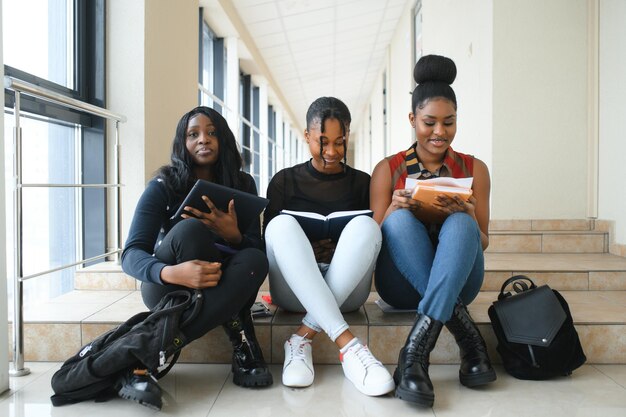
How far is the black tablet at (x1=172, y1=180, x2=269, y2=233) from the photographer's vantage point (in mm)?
1540

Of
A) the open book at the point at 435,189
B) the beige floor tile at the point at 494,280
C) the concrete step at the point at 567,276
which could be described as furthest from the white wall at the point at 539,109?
the open book at the point at 435,189

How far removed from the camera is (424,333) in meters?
1.53

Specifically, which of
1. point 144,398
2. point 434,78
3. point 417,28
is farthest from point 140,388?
point 417,28

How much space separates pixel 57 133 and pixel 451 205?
6.26 ft

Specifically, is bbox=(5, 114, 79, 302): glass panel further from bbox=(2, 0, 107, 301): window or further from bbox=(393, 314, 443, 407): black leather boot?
bbox=(393, 314, 443, 407): black leather boot

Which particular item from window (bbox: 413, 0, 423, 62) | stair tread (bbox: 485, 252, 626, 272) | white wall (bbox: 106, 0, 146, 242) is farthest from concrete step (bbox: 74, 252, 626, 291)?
window (bbox: 413, 0, 423, 62)

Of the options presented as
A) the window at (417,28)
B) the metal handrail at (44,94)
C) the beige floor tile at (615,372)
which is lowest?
the beige floor tile at (615,372)

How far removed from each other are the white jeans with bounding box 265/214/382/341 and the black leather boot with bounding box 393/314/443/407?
0.22m

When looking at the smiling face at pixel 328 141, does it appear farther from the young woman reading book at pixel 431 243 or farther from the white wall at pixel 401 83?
the white wall at pixel 401 83

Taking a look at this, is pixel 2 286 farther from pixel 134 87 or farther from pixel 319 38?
pixel 319 38

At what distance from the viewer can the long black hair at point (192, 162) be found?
175 cm

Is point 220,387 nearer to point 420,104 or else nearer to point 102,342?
point 102,342

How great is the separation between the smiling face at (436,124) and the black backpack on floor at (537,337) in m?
0.61

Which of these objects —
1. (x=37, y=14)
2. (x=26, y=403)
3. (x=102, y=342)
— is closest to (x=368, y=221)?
(x=102, y=342)
